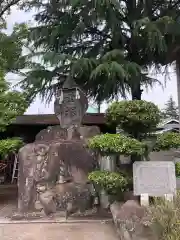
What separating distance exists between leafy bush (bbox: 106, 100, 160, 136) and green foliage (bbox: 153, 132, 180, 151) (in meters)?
0.29

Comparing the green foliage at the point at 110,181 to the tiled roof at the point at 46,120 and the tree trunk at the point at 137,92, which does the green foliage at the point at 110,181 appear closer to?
the tree trunk at the point at 137,92

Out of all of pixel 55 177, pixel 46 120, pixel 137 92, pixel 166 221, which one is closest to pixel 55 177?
pixel 55 177

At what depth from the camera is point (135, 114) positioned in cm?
476

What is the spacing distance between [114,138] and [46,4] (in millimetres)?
6208

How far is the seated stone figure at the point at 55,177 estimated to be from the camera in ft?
18.2

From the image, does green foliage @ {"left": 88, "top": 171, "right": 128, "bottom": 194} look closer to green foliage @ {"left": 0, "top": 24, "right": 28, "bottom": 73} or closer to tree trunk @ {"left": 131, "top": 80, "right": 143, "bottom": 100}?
tree trunk @ {"left": 131, "top": 80, "right": 143, "bottom": 100}

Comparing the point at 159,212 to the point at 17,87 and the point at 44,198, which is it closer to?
the point at 44,198

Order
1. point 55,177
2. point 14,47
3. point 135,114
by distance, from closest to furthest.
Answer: point 135,114 < point 55,177 < point 14,47

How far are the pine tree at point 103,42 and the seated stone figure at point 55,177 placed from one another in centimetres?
244

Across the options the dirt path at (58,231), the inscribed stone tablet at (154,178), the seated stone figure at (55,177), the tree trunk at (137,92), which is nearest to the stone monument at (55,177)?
the seated stone figure at (55,177)

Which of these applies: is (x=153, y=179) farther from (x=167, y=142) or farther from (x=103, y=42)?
(x=103, y=42)

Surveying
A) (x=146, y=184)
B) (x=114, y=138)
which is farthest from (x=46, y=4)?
(x=146, y=184)

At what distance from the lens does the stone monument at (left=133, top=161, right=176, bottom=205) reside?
178 inches

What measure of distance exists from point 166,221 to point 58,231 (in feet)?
6.56
